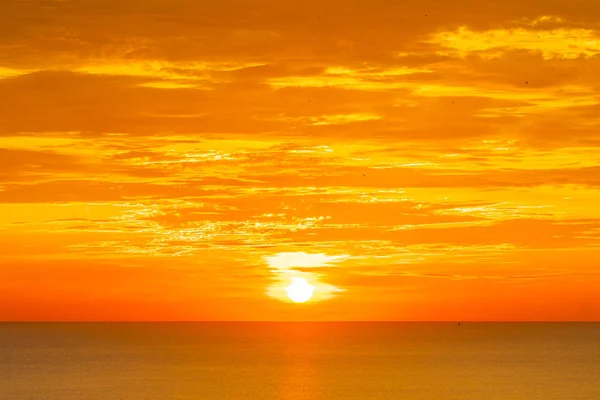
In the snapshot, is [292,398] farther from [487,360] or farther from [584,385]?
[487,360]

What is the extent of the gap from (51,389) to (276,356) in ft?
268

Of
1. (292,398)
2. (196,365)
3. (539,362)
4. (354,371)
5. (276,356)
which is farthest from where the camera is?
(276,356)

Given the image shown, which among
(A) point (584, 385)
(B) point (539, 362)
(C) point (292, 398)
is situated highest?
(B) point (539, 362)

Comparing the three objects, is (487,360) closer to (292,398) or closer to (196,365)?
(196,365)

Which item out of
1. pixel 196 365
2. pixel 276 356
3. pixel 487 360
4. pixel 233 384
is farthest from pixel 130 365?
pixel 487 360

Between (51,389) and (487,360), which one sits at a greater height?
(487,360)

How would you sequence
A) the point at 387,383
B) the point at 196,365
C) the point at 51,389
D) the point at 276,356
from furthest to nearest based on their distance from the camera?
1. the point at 276,356
2. the point at 196,365
3. the point at 387,383
4. the point at 51,389

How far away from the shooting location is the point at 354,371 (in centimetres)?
15088

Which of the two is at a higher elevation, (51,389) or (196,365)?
A: (196,365)

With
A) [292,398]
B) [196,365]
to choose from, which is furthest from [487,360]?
[292,398]

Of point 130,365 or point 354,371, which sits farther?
point 130,365

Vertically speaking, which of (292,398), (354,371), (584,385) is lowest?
(292,398)

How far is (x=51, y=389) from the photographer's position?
120 metres

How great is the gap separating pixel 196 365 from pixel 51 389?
4992 cm
